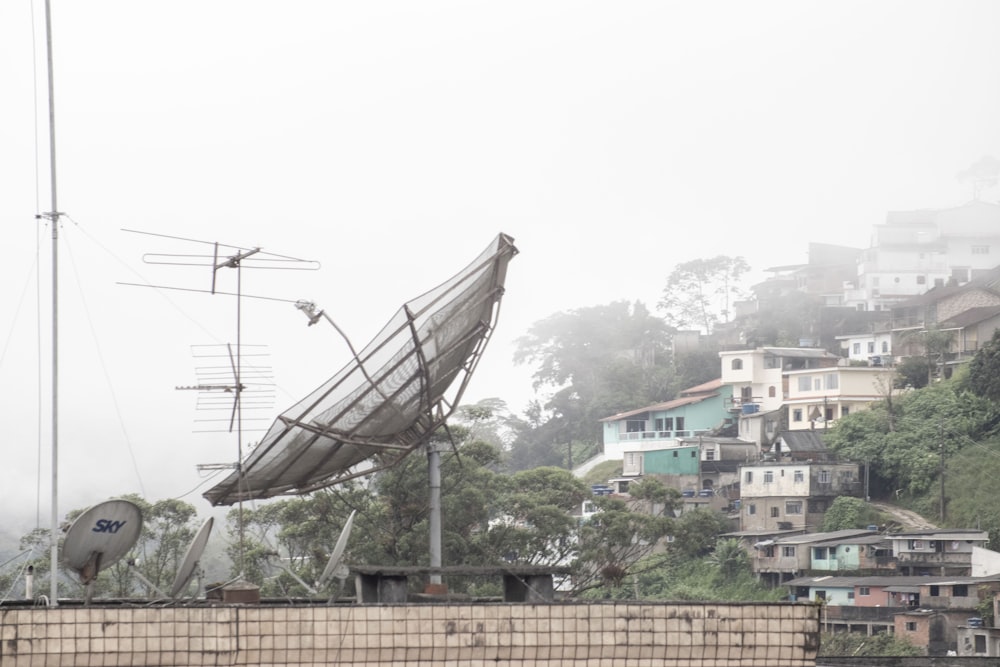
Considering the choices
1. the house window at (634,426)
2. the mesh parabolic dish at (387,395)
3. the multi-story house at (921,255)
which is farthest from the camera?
the multi-story house at (921,255)

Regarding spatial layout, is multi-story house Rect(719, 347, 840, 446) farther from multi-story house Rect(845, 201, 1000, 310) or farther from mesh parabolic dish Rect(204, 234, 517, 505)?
mesh parabolic dish Rect(204, 234, 517, 505)

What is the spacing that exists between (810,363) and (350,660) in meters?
58.0

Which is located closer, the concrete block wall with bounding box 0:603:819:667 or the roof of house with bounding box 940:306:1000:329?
the concrete block wall with bounding box 0:603:819:667

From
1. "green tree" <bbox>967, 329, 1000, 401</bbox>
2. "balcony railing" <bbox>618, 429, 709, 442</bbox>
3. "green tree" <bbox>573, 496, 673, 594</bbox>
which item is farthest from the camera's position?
"balcony railing" <bbox>618, 429, 709, 442</bbox>

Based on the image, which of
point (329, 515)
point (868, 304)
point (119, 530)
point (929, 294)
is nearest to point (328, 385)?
point (119, 530)

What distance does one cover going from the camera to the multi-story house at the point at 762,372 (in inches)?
2608

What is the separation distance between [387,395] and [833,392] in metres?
54.2

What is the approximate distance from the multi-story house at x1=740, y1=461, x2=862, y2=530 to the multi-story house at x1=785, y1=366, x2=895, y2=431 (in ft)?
27.7

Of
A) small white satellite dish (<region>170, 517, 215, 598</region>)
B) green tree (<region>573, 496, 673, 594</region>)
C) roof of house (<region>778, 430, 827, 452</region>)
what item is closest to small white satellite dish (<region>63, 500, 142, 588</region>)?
small white satellite dish (<region>170, 517, 215, 598</region>)

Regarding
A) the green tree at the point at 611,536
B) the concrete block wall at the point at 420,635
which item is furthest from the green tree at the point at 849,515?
the concrete block wall at the point at 420,635

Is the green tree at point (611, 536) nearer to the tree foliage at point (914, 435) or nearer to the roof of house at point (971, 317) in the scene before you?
the tree foliage at point (914, 435)

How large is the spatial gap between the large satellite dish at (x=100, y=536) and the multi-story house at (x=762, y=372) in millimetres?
55675

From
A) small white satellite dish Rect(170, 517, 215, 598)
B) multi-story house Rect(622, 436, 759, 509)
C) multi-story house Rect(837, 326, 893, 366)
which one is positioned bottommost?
multi-story house Rect(622, 436, 759, 509)

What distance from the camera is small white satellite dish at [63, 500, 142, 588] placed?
11.3 m
